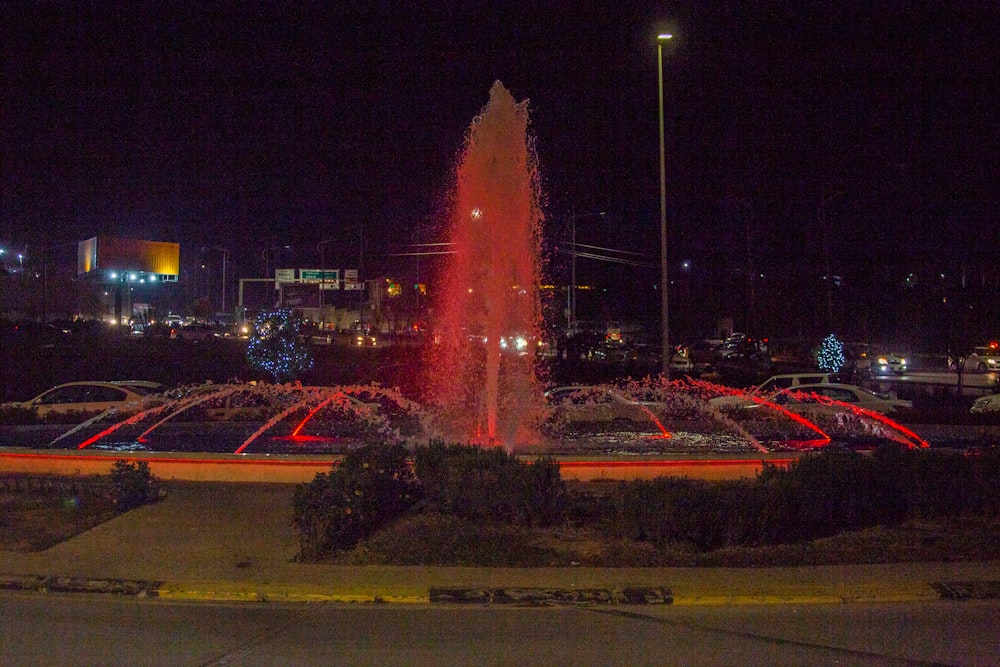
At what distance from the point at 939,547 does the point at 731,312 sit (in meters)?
57.2

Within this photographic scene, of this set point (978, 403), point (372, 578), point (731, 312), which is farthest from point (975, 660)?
point (731, 312)

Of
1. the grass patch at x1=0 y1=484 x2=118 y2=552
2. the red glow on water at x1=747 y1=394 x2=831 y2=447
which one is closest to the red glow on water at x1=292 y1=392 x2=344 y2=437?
the grass patch at x1=0 y1=484 x2=118 y2=552

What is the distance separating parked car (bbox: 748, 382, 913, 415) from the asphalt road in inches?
529

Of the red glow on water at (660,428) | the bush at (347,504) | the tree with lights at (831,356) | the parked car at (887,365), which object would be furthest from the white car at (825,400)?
the parked car at (887,365)

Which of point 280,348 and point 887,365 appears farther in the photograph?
point 887,365

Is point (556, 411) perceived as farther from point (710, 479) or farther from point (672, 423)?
point (710, 479)

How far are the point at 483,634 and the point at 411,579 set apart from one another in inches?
58.9

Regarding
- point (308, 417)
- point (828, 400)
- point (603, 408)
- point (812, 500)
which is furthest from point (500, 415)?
point (828, 400)

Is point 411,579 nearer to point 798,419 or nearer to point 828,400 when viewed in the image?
point 798,419

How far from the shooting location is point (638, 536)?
9812mm

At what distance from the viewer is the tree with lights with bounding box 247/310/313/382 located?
28.3m

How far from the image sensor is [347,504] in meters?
9.57

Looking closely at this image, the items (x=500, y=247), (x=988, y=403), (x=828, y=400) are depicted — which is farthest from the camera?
(x=988, y=403)

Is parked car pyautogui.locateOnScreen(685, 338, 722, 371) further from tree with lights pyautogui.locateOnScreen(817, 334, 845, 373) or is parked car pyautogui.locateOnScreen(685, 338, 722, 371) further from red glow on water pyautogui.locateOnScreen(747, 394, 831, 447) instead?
red glow on water pyautogui.locateOnScreen(747, 394, 831, 447)
